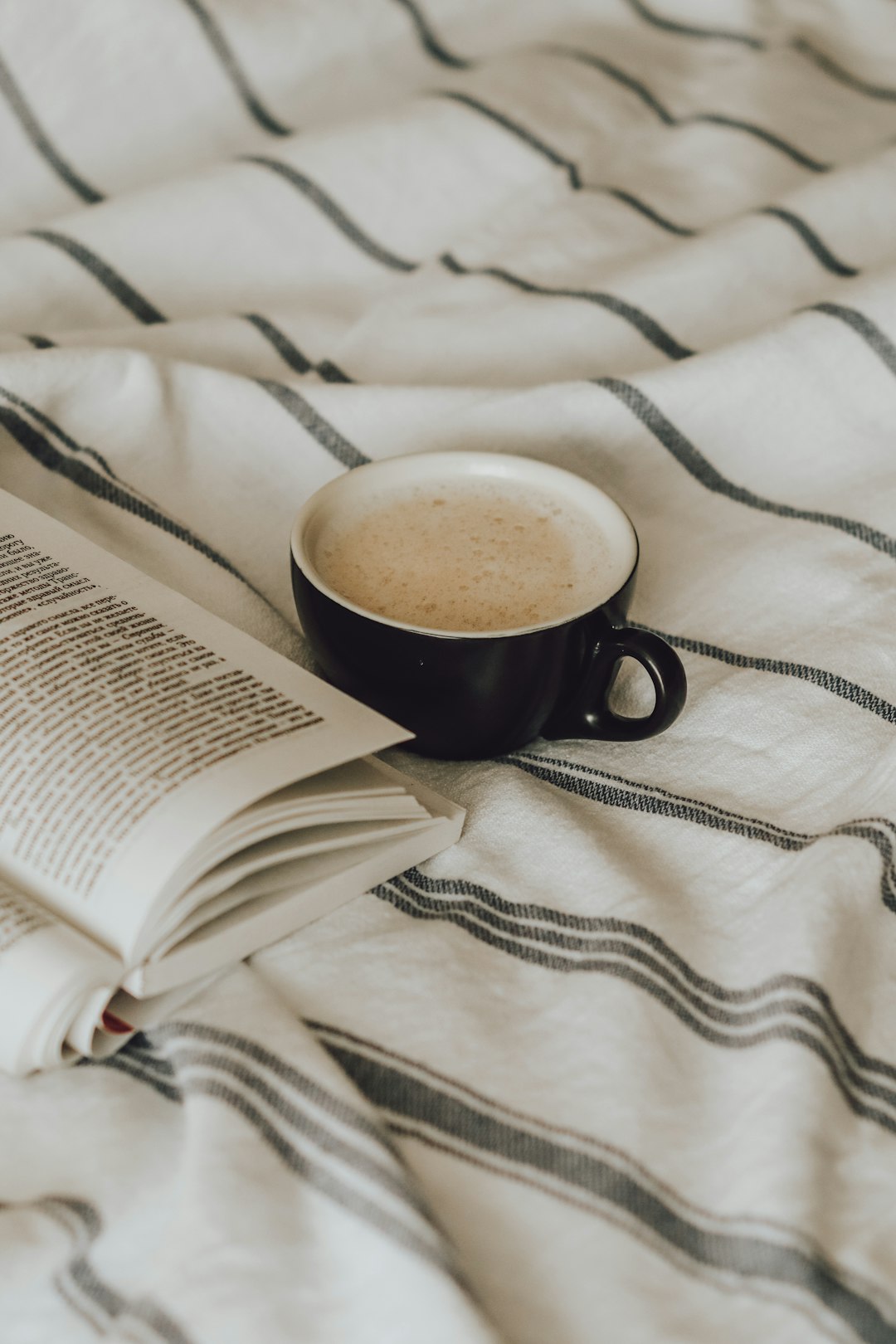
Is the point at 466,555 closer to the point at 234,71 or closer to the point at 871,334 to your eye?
the point at 871,334

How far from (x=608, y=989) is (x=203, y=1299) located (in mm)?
170

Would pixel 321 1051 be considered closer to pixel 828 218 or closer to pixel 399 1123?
pixel 399 1123

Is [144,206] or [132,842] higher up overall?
[144,206]

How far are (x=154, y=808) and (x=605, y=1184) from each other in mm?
190

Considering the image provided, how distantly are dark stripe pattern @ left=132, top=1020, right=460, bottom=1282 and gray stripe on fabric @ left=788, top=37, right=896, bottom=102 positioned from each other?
3.36 ft

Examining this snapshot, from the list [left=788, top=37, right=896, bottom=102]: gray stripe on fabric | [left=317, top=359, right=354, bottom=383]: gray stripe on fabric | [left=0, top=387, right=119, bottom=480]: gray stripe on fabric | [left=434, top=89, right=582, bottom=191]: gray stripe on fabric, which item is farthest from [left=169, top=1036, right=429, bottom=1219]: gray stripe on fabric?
[left=788, top=37, right=896, bottom=102]: gray stripe on fabric

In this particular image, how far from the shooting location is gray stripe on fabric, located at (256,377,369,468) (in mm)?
705

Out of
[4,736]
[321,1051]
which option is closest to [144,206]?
A: [4,736]

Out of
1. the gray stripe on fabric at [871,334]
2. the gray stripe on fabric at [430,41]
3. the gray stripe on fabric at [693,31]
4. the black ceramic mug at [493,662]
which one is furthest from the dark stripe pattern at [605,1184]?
the gray stripe on fabric at [693,31]

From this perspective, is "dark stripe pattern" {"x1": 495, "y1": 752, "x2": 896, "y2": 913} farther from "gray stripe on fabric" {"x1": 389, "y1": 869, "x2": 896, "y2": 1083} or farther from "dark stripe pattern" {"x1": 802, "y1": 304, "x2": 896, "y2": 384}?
"dark stripe pattern" {"x1": 802, "y1": 304, "x2": 896, "y2": 384}

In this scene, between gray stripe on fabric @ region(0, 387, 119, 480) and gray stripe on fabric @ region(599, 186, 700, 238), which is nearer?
gray stripe on fabric @ region(0, 387, 119, 480)

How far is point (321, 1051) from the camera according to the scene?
0.42m

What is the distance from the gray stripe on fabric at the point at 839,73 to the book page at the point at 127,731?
2.87ft

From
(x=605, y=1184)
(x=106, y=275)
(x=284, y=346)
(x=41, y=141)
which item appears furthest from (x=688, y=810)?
(x=41, y=141)
